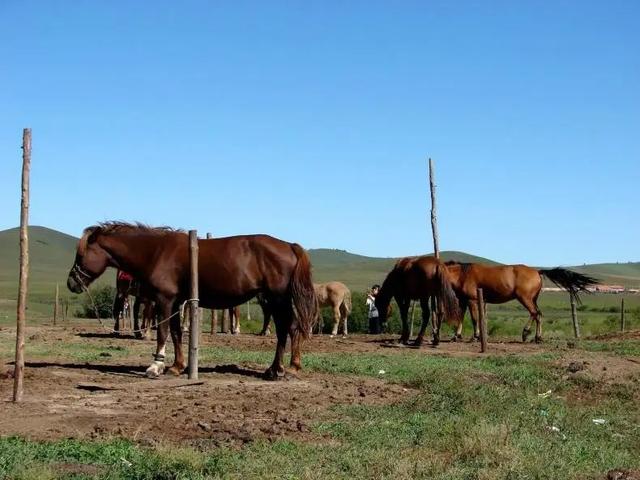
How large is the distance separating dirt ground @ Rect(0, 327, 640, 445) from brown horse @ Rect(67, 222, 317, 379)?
775 mm

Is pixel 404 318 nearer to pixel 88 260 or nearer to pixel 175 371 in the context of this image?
pixel 175 371

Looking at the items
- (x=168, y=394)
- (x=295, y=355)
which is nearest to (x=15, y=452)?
(x=168, y=394)

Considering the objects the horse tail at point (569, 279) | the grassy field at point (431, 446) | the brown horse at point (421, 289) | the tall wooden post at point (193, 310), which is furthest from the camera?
the horse tail at point (569, 279)

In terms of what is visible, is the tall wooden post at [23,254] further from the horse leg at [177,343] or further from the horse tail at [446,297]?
the horse tail at [446,297]

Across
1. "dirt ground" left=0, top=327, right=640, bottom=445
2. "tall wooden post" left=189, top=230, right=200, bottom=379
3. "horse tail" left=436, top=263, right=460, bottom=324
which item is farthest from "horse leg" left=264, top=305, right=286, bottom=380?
"horse tail" left=436, top=263, right=460, bottom=324

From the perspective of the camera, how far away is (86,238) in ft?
45.8

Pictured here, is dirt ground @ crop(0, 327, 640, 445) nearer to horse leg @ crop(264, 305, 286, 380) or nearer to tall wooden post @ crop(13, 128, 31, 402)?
horse leg @ crop(264, 305, 286, 380)

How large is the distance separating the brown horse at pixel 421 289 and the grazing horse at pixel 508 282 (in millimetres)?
2501

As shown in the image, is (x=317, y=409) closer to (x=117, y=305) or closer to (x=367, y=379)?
(x=367, y=379)

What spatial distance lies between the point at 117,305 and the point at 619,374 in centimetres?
1267

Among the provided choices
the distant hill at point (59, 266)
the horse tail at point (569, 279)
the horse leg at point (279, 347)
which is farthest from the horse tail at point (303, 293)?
the distant hill at point (59, 266)

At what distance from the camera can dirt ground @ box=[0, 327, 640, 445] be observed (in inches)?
361

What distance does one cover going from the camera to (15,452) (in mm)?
7801

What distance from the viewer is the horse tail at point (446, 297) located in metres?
19.6
